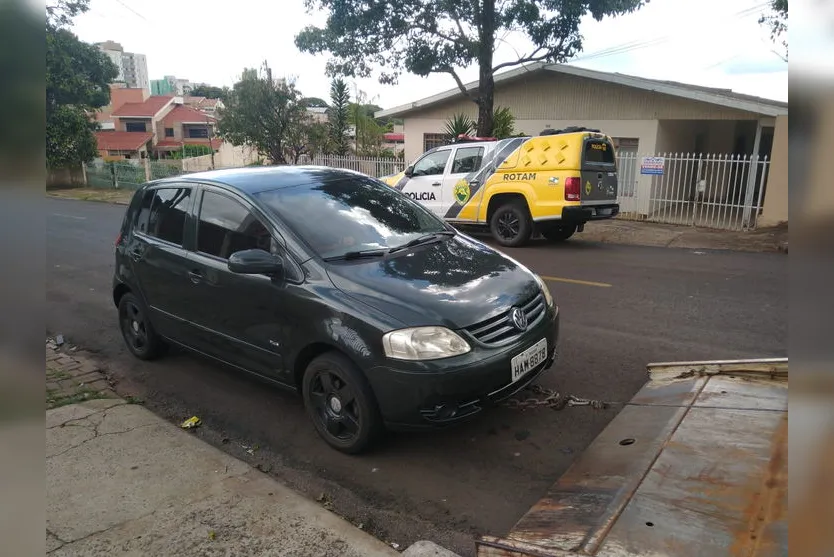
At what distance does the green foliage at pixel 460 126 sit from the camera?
1752cm

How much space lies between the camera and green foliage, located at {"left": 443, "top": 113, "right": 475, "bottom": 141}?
17522mm

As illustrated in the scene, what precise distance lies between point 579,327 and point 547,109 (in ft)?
44.4

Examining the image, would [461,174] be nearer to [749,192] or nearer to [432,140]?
[749,192]

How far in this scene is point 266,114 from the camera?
2277cm

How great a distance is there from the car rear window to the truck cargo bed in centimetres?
671

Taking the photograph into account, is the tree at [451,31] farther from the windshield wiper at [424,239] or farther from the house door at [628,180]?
the windshield wiper at [424,239]

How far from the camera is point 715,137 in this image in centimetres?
1986

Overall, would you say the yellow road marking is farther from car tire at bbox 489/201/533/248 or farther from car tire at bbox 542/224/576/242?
car tire at bbox 542/224/576/242

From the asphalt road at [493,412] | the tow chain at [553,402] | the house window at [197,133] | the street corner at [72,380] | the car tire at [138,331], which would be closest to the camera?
the asphalt road at [493,412]

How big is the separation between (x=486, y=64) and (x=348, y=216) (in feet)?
42.1

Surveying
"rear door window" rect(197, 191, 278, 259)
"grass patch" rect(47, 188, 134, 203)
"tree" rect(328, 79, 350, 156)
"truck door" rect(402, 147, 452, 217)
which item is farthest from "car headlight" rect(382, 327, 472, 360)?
"grass patch" rect(47, 188, 134, 203)

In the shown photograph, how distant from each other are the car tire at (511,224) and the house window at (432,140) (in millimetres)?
9708

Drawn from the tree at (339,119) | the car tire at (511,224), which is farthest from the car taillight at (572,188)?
the tree at (339,119)
